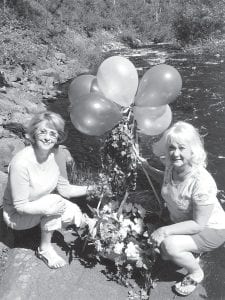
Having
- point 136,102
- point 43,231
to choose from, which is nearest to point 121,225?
point 43,231

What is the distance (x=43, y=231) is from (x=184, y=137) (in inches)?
55.8

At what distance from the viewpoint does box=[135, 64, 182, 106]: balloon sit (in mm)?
3340

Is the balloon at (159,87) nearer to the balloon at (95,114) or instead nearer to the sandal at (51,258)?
the balloon at (95,114)

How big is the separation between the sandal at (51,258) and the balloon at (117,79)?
4.77ft

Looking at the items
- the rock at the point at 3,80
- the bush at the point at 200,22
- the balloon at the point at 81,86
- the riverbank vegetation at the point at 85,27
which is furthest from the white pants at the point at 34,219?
the bush at the point at 200,22

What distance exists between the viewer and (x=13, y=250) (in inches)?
130

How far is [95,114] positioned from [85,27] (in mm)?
23527

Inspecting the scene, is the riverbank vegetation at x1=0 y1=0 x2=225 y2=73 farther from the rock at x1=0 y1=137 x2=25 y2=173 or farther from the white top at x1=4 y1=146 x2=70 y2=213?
the white top at x1=4 y1=146 x2=70 y2=213

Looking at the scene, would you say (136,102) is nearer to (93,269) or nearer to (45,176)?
(45,176)

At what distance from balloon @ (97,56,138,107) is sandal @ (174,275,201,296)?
1617 mm

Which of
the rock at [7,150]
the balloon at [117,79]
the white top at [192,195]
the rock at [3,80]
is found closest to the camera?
the white top at [192,195]

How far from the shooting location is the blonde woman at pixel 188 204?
269cm

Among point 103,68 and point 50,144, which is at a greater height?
point 103,68

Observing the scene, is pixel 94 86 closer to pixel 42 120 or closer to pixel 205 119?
pixel 42 120
